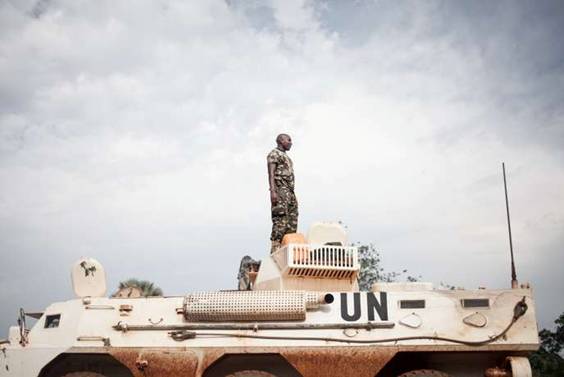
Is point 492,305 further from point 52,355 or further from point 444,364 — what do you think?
point 52,355

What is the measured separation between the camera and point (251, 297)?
9602mm

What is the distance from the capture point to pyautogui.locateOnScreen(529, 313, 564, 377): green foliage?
762 inches

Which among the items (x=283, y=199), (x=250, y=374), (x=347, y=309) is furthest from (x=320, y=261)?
(x=250, y=374)

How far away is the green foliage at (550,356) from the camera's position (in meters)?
19.3

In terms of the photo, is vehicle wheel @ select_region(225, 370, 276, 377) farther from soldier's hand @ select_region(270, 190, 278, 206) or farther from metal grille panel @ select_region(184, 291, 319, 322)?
soldier's hand @ select_region(270, 190, 278, 206)

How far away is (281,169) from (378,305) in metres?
3.33

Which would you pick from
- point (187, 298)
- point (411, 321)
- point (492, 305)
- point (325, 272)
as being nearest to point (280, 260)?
point (325, 272)

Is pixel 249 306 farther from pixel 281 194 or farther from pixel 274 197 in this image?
pixel 281 194

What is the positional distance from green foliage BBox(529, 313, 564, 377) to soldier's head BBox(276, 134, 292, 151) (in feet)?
39.4

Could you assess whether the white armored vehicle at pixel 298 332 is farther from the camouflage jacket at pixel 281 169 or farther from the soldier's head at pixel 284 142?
the soldier's head at pixel 284 142

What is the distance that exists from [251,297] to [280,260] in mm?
1054

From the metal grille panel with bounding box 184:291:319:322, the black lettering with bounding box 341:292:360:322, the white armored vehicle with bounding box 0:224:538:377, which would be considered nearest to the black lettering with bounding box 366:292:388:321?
the white armored vehicle with bounding box 0:224:538:377

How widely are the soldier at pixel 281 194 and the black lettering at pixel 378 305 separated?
2.34 m

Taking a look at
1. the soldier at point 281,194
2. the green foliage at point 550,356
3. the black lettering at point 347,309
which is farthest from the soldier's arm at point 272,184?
the green foliage at point 550,356
